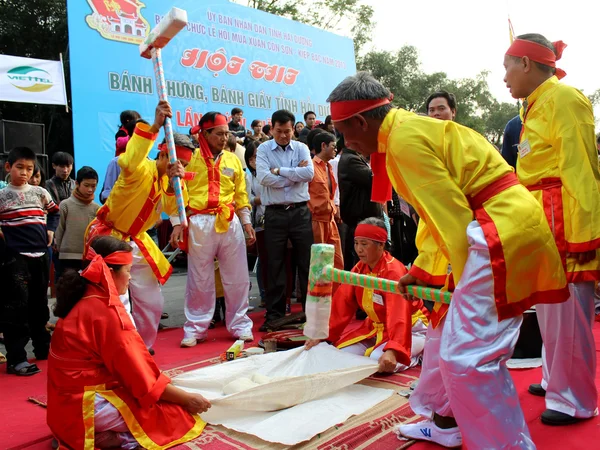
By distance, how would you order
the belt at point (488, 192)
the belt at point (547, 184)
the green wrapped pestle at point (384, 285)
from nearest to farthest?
the belt at point (488, 192), the green wrapped pestle at point (384, 285), the belt at point (547, 184)

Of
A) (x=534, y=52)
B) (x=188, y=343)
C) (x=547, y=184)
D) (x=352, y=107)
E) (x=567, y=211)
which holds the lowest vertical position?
(x=188, y=343)

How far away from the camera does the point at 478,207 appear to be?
1.89 m

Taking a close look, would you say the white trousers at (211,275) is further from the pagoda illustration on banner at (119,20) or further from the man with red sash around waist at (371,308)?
the pagoda illustration on banner at (119,20)

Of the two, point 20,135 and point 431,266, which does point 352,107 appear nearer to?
point 431,266

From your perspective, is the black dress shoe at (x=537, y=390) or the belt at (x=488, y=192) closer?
the belt at (x=488, y=192)

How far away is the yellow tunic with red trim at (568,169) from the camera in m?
2.42

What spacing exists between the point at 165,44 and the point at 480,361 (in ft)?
11.1

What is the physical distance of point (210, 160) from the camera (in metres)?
4.60

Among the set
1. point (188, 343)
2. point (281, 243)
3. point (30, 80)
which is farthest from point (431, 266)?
point (30, 80)

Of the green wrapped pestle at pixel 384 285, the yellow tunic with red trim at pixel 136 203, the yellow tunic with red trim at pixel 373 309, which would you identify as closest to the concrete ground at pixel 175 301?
the yellow tunic with red trim at pixel 136 203

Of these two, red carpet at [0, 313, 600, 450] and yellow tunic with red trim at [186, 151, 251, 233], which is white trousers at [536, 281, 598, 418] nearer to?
red carpet at [0, 313, 600, 450]

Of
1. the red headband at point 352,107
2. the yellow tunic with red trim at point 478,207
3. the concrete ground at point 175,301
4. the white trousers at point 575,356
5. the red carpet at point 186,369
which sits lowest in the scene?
the concrete ground at point 175,301

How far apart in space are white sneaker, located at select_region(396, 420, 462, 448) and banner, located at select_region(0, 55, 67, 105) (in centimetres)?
703

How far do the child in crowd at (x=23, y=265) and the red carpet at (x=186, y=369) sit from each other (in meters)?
0.20
